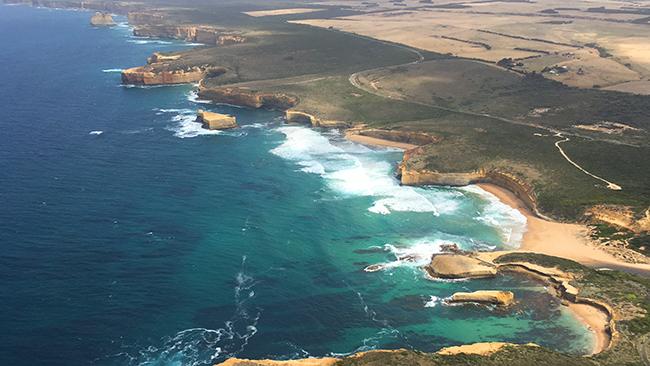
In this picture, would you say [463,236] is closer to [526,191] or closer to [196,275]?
[526,191]

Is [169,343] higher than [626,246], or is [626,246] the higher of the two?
[626,246]

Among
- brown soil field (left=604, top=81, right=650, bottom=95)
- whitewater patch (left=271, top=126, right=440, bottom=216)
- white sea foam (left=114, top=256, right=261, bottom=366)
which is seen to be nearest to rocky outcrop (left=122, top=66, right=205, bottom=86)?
whitewater patch (left=271, top=126, right=440, bottom=216)

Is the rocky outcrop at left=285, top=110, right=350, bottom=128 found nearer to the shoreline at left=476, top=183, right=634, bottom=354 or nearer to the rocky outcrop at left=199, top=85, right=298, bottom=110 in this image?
the rocky outcrop at left=199, top=85, right=298, bottom=110

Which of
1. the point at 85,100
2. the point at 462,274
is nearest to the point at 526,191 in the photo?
the point at 462,274

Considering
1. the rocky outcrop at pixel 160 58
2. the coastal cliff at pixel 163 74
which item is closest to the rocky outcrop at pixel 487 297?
the coastal cliff at pixel 163 74

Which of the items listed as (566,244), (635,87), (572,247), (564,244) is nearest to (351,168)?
(564,244)

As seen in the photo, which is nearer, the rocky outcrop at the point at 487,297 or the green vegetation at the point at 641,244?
the rocky outcrop at the point at 487,297

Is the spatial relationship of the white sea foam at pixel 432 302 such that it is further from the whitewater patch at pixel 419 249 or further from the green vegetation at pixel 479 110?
the green vegetation at pixel 479 110
